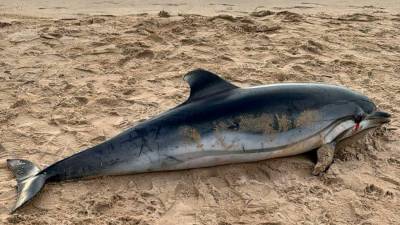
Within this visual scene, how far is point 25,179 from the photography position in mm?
3883

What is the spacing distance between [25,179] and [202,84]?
1.62 m

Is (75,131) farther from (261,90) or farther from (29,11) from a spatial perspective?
(29,11)

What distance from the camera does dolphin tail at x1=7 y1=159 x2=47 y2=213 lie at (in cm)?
366

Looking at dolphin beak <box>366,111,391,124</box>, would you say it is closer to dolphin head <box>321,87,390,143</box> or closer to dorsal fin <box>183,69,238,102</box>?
dolphin head <box>321,87,390,143</box>

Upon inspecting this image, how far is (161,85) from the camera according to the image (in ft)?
19.1

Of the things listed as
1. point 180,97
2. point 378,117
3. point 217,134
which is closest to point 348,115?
point 378,117

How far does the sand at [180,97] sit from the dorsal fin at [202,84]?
2.13 feet

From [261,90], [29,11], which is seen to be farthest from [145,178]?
[29,11]

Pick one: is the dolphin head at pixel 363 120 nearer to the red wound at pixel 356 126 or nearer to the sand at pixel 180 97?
the red wound at pixel 356 126

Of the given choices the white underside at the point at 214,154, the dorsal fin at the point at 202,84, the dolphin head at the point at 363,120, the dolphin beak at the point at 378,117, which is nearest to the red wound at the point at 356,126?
the dolphin head at the point at 363,120

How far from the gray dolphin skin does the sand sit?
112 mm

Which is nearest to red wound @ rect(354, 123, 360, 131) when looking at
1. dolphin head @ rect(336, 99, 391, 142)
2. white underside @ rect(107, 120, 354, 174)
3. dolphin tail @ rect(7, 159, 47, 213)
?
dolphin head @ rect(336, 99, 391, 142)

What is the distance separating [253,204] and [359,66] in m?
3.50

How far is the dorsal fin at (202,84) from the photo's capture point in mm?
4168
